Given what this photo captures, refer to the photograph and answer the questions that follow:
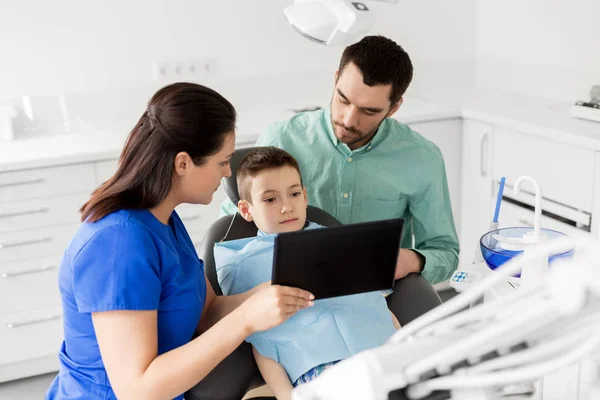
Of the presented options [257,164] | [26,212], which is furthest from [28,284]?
[257,164]

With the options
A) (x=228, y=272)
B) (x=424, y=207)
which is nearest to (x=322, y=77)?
(x=424, y=207)

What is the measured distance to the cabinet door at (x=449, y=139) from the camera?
3.21 metres

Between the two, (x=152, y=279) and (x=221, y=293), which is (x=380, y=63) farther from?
(x=152, y=279)

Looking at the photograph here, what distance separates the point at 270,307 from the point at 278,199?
1.54ft

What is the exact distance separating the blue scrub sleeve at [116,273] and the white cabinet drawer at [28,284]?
1.47 metres

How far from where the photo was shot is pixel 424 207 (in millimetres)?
2102

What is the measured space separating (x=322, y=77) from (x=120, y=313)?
2.40 metres

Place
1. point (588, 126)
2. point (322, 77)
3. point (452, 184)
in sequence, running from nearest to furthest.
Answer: point (588, 126) → point (452, 184) → point (322, 77)

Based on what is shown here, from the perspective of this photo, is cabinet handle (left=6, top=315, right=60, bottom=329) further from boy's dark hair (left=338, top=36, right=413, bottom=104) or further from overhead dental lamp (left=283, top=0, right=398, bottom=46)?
overhead dental lamp (left=283, top=0, right=398, bottom=46)

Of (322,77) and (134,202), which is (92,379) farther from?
(322,77)

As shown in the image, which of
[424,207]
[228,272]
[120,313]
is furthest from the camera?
[424,207]

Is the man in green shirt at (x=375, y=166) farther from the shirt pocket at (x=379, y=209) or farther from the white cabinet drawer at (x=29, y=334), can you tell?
the white cabinet drawer at (x=29, y=334)

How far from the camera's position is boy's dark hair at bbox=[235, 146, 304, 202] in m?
1.84

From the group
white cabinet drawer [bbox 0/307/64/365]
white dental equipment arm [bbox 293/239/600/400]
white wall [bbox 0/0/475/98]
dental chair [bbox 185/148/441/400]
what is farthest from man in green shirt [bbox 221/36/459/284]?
white wall [bbox 0/0/475/98]
